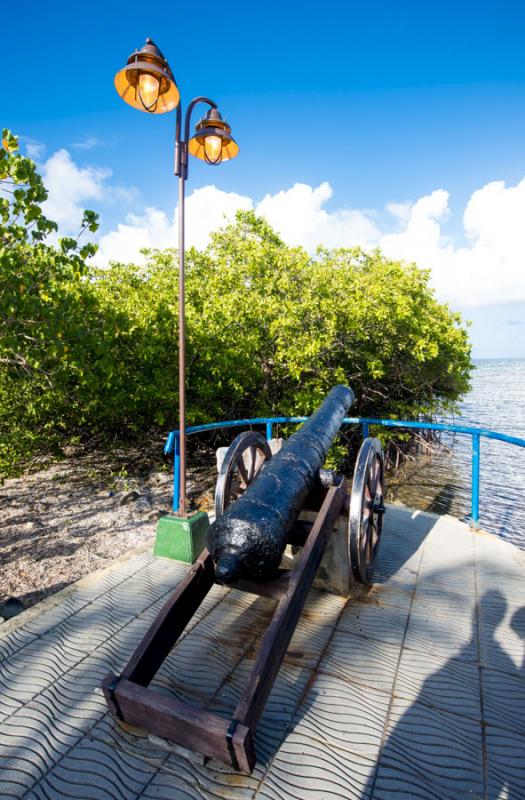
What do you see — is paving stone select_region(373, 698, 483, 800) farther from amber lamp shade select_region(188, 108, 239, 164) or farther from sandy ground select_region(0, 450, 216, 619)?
amber lamp shade select_region(188, 108, 239, 164)

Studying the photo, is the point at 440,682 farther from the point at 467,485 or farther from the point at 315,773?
the point at 467,485

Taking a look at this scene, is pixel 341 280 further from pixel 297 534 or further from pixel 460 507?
pixel 297 534

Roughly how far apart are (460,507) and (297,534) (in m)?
8.98

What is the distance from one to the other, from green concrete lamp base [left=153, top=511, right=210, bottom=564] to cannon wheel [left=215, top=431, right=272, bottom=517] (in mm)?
428

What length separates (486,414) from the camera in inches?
1188

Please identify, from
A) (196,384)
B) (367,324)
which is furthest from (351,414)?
(196,384)

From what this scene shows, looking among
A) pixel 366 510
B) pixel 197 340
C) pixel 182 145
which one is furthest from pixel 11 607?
pixel 197 340

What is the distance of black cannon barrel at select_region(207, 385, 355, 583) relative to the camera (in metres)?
2.37

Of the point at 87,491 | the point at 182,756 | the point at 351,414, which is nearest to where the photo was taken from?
the point at 182,756

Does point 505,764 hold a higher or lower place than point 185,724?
lower

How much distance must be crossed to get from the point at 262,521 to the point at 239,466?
1.67 m

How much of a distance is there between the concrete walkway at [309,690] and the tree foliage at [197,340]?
10.4 ft

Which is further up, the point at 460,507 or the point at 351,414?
the point at 351,414

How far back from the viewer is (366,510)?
3619mm
